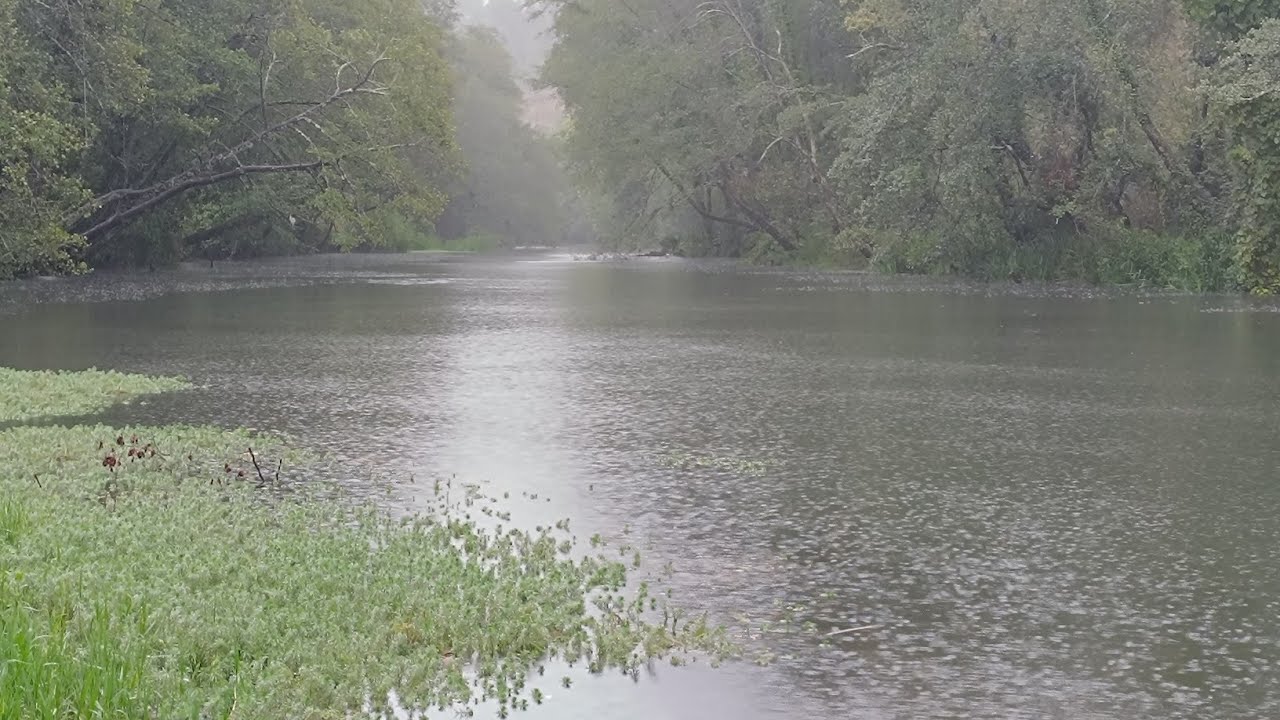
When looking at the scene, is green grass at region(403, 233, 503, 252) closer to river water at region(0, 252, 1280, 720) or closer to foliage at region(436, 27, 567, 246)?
foliage at region(436, 27, 567, 246)

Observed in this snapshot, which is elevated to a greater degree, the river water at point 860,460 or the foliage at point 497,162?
the foliage at point 497,162

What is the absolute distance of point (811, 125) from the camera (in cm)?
5866

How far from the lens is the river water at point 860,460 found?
27.0ft

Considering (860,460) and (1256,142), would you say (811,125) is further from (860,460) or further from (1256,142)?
(860,460)

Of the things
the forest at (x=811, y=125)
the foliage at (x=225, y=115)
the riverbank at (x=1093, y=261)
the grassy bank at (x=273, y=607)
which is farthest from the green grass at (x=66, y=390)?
the riverbank at (x=1093, y=261)

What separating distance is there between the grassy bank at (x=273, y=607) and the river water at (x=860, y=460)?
61 cm

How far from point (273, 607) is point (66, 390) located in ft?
37.3

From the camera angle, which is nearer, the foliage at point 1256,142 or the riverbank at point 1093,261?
the foliage at point 1256,142

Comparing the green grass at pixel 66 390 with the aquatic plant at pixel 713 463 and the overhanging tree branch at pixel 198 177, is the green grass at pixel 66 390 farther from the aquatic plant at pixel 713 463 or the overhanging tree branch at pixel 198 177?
the overhanging tree branch at pixel 198 177

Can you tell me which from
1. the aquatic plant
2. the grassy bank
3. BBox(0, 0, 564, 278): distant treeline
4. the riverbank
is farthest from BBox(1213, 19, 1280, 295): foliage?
the grassy bank

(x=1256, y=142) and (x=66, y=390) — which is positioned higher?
(x=1256, y=142)

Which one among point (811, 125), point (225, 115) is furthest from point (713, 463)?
point (811, 125)

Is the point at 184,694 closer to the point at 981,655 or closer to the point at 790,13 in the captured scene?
the point at 981,655

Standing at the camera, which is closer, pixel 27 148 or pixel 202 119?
pixel 27 148
